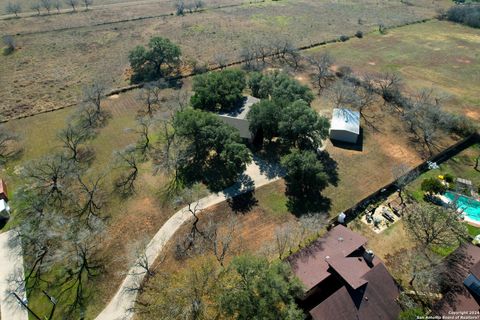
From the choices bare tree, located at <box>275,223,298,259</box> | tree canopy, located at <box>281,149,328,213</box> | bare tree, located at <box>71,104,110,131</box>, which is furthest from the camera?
bare tree, located at <box>71,104,110,131</box>

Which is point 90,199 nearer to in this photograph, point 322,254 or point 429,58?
point 322,254

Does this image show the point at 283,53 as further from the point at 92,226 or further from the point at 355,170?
the point at 92,226

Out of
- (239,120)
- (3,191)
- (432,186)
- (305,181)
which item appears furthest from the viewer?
(239,120)

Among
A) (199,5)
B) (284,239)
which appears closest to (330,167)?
(284,239)

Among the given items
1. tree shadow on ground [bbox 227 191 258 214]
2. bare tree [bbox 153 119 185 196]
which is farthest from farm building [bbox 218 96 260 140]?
tree shadow on ground [bbox 227 191 258 214]

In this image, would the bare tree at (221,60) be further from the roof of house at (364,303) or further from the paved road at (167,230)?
the roof of house at (364,303)

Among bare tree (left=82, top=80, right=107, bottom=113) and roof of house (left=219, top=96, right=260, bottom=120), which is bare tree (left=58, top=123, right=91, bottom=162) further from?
roof of house (left=219, top=96, right=260, bottom=120)
